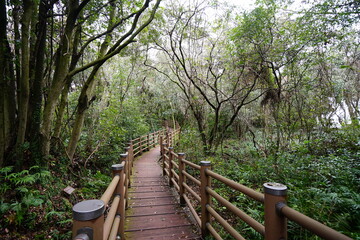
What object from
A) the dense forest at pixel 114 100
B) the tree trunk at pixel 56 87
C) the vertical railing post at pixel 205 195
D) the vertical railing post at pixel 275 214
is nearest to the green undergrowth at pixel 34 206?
the dense forest at pixel 114 100

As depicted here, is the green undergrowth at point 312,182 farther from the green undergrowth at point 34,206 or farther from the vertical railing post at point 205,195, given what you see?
the green undergrowth at point 34,206

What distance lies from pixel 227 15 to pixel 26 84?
693cm

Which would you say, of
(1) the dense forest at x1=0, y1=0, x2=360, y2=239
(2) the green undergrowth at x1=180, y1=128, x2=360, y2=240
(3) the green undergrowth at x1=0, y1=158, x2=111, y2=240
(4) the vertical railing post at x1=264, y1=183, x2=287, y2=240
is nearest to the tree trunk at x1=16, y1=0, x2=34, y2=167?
(1) the dense forest at x1=0, y1=0, x2=360, y2=239

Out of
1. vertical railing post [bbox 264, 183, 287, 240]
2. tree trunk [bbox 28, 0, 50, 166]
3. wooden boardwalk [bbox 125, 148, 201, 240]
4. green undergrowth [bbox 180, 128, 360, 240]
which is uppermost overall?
tree trunk [bbox 28, 0, 50, 166]

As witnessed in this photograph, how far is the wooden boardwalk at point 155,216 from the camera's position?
2693 millimetres

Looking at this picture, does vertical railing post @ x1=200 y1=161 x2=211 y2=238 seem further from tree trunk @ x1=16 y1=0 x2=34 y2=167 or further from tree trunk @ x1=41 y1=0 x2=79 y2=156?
tree trunk @ x1=16 y1=0 x2=34 y2=167

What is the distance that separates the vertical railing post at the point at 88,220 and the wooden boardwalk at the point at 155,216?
1.88m

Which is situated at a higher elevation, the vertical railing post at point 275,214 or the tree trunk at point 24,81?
the tree trunk at point 24,81

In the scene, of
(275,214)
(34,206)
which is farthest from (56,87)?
(275,214)

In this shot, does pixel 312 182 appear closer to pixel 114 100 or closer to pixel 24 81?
pixel 24 81

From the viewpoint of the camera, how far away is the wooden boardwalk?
2.69 meters

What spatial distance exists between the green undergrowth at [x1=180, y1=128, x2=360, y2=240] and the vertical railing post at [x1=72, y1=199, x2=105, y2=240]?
2468 millimetres

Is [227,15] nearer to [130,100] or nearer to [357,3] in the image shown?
[357,3]

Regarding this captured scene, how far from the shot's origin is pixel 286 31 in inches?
239
